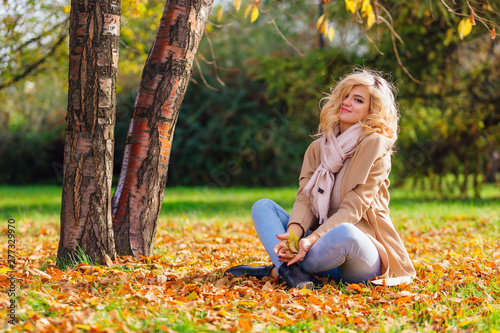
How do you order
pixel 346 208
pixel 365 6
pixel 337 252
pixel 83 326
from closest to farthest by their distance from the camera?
pixel 83 326 < pixel 337 252 < pixel 346 208 < pixel 365 6

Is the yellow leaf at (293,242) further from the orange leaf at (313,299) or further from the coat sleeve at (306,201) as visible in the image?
the orange leaf at (313,299)

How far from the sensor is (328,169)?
2914 mm

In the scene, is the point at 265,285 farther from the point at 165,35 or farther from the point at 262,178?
the point at 262,178

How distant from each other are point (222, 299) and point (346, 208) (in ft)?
2.94

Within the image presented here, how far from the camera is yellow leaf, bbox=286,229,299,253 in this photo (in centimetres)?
272

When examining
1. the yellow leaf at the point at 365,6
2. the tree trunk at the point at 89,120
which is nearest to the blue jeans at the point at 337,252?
the tree trunk at the point at 89,120

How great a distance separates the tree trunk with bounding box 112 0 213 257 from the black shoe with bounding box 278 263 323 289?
114cm

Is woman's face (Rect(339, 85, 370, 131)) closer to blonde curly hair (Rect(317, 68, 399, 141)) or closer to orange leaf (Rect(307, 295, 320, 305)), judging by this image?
blonde curly hair (Rect(317, 68, 399, 141))

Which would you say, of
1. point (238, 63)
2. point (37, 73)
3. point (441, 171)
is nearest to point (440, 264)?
point (441, 171)

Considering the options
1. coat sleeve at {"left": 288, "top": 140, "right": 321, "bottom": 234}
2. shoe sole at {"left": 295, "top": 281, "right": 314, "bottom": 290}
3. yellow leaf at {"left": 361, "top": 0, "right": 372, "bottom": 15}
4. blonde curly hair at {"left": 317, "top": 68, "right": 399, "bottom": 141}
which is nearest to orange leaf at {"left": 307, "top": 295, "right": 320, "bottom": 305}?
shoe sole at {"left": 295, "top": 281, "right": 314, "bottom": 290}

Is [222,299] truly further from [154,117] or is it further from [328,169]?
[154,117]

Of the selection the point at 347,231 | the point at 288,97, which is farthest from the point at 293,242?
the point at 288,97

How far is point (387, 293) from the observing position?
272cm

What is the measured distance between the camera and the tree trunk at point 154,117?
3.25 m
